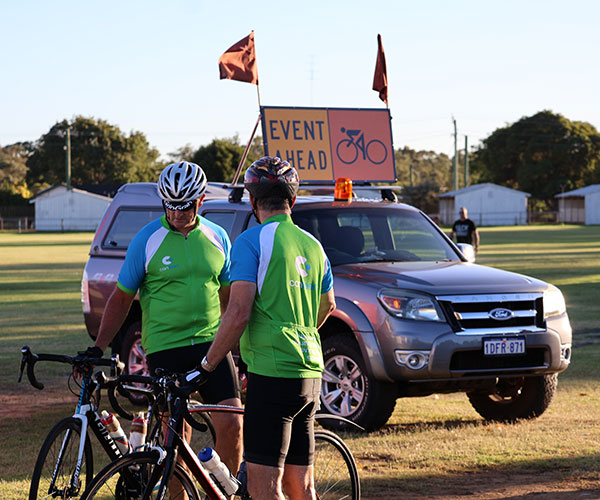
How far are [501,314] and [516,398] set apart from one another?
1314 mm

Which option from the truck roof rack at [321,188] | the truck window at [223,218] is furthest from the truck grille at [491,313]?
the truck window at [223,218]

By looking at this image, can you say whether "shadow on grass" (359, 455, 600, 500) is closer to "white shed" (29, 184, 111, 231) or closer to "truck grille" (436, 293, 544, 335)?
"truck grille" (436, 293, 544, 335)

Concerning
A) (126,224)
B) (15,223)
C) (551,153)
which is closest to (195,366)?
(126,224)

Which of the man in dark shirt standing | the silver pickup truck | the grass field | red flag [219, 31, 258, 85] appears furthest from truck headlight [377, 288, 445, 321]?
the man in dark shirt standing

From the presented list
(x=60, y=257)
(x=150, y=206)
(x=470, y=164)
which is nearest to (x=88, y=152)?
(x=470, y=164)

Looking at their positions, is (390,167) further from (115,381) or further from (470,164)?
(470,164)

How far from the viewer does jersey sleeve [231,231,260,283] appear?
4.19 metres

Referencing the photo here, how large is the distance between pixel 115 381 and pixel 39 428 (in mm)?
4903

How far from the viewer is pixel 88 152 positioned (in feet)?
377

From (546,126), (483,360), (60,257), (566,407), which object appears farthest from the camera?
(546,126)

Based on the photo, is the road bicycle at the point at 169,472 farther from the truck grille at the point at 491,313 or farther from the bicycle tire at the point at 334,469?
the truck grille at the point at 491,313

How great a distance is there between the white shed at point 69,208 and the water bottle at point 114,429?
88.4 meters

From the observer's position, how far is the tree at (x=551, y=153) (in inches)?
4355

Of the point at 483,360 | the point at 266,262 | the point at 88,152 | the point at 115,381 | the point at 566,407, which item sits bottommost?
the point at 566,407
